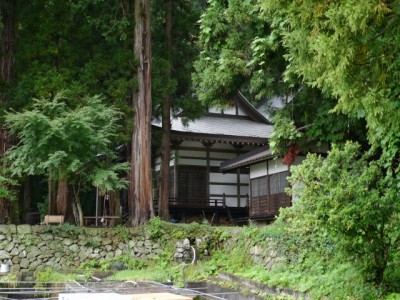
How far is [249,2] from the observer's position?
11594 millimetres

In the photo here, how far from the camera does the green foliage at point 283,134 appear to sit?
483 inches

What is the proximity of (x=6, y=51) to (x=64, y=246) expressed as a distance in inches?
286

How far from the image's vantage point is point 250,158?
62.5 feet

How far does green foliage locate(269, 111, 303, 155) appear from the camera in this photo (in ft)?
40.3

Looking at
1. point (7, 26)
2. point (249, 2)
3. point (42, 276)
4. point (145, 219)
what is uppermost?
point (7, 26)

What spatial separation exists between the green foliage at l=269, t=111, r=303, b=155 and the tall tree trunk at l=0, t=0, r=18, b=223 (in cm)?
952

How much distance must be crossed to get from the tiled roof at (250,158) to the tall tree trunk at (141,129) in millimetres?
3741

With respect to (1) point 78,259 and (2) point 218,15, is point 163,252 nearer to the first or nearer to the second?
(1) point 78,259

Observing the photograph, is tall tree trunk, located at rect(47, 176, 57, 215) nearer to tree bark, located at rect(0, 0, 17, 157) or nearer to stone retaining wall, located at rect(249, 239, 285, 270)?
tree bark, located at rect(0, 0, 17, 157)

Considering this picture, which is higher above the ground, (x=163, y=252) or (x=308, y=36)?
(x=308, y=36)

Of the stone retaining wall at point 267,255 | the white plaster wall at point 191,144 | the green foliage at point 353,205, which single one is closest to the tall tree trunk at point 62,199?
the white plaster wall at point 191,144

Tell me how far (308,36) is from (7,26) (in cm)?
1456

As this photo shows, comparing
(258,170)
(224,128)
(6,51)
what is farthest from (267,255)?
(224,128)

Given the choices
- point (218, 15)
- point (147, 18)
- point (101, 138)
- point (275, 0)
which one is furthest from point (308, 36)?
point (147, 18)
